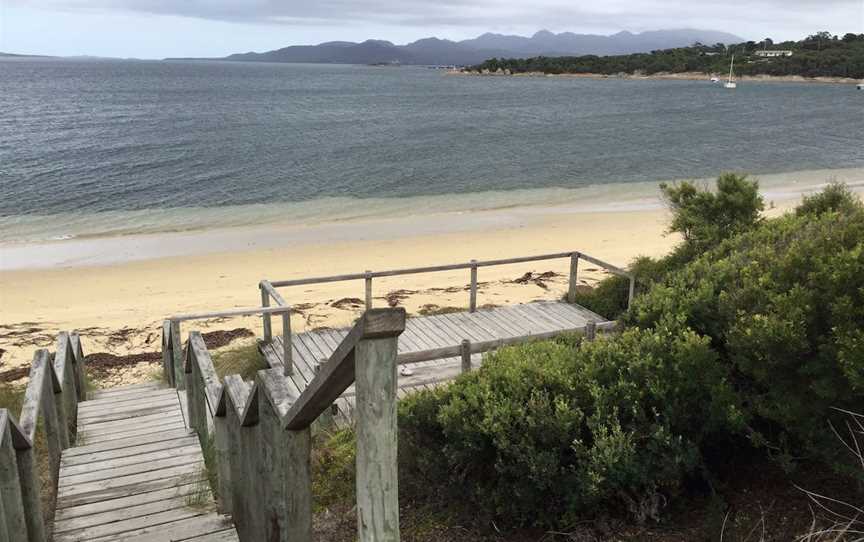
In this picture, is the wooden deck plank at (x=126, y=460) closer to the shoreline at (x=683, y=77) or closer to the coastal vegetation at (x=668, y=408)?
the coastal vegetation at (x=668, y=408)

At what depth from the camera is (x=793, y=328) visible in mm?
3922

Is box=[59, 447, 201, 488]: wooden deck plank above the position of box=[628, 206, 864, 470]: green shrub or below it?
below

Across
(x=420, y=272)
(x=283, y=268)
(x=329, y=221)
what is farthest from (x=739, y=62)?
(x=420, y=272)

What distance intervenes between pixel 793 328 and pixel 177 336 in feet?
17.2

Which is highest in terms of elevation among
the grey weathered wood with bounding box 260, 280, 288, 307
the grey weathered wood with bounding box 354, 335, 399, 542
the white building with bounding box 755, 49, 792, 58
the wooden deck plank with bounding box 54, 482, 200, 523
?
the white building with bounding box 755, 49, 792, 58

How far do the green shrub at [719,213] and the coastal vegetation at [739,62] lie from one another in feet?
457

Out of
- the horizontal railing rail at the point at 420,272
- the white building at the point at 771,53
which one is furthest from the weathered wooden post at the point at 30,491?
the white building at the point at 771,53

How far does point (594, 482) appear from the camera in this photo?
3740 millimetres

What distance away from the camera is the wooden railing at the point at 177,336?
6794 mm

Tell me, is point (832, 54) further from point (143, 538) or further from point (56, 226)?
point (143, 538)

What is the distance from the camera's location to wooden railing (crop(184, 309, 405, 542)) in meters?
1.68

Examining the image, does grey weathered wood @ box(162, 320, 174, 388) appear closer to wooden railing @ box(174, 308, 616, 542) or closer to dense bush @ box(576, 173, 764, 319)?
wooden railing @ box(174, 308, 616, 542)

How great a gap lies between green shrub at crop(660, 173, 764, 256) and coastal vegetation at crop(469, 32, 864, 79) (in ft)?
457

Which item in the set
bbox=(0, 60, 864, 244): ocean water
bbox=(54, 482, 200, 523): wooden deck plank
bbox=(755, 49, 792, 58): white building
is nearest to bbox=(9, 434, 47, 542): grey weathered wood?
bbox=(54, 482, 200, 523): wooden deck plank
